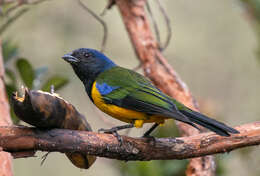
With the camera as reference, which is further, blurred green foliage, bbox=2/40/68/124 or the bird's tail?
blurred green foliage, bbox=2/40/68/124

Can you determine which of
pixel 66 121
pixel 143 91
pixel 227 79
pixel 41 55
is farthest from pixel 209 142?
pixel 227 79

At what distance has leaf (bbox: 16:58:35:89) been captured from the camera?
16.0ft

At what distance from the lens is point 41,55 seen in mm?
9242

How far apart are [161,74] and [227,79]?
6.05 m

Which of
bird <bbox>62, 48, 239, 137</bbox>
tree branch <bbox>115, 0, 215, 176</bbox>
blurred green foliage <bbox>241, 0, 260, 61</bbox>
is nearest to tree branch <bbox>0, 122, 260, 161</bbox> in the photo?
bird <bbox>62, 48, 239, 137</bbox>

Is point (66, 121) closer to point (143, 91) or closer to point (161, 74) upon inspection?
point (143, 91)

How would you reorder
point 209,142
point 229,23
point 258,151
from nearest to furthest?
point 209,142, point 258,151, point 229,23

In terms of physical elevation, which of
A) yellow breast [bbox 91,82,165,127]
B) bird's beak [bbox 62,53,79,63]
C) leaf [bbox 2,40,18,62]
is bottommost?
yellow breast [bbox 91,82,165,127]

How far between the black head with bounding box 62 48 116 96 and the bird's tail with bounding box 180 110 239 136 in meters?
1.30

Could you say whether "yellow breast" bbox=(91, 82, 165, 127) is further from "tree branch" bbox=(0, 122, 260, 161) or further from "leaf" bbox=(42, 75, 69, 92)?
"leaf" bbox=(42, 75, 69, 92)

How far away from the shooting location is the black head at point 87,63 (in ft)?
15.8

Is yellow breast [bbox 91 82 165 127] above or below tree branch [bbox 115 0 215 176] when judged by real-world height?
below

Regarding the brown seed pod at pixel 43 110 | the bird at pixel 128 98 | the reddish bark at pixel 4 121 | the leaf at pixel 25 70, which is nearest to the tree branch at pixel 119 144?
the brown seed pod at pixel 43 110

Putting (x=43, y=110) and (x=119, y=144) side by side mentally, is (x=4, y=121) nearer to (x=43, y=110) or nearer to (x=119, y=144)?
(x=43, y=110)
